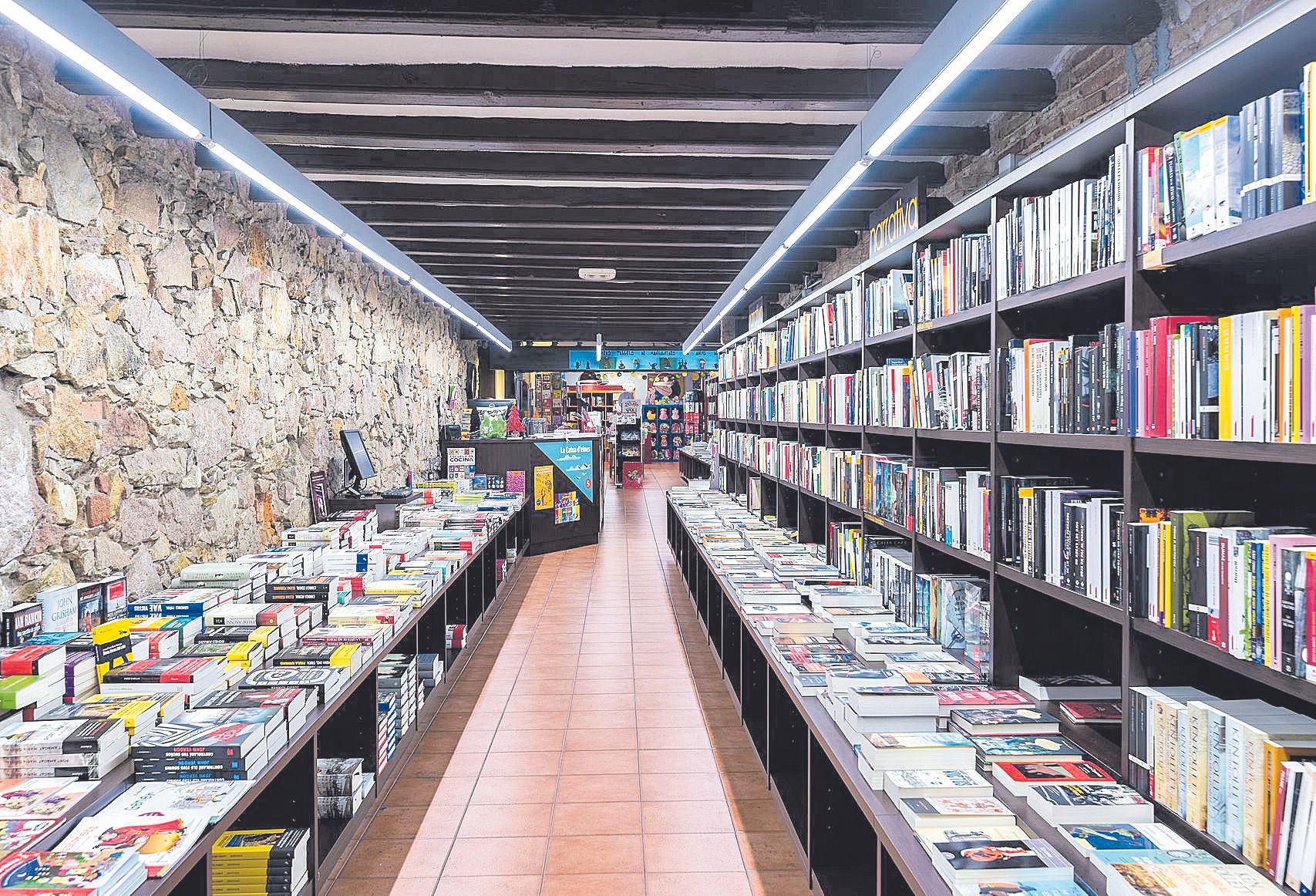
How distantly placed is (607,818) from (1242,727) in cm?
245

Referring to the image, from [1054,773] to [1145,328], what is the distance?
1.13m

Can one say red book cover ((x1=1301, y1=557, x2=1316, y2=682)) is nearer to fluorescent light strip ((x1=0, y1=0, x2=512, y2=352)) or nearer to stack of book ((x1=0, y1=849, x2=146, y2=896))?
stack of book ((x1=0, y1=849, x2=146, y2=896))

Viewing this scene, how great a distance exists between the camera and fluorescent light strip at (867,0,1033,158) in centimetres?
214

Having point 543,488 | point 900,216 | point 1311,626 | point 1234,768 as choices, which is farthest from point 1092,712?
point 543,488

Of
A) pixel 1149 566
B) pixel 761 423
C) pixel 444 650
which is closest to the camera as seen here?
pixel 1149 566

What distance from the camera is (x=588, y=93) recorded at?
146 inches

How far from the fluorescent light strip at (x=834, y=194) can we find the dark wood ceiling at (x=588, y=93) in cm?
35

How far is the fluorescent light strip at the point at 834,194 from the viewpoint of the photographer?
3.54 meters

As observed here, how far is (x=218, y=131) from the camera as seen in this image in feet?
10.7

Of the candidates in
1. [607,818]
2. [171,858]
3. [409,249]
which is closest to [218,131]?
[171,858]

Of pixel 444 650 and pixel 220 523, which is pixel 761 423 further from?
pixel 220 523

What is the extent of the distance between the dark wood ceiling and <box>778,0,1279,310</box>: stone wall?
0.09m

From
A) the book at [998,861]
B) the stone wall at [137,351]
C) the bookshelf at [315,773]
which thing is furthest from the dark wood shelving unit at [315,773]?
the book at [998,861]

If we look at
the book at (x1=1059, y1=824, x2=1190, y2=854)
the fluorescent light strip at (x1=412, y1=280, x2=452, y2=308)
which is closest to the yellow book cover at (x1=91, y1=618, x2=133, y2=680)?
the book at (x1=1059, y1=824, x2=1190, y2=854)
